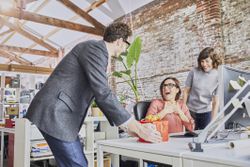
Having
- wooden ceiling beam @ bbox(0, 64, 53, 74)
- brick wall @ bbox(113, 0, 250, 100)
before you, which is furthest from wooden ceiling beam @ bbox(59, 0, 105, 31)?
wooden ceiling beam @ bbox(0, 64, 53, 74)

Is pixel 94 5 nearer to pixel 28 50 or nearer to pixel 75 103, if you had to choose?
pixel 28 50

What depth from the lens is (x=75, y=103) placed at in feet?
4.35

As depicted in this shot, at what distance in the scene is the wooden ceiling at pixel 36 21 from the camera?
6344 mm

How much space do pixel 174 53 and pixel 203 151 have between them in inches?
166

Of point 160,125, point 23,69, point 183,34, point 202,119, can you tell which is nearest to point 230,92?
point 160,125

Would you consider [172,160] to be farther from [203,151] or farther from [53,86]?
[53,86]

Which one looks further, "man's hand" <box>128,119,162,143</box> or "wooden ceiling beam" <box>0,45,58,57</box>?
"wooden ceiling beam" <box>0,45,58,57</box>

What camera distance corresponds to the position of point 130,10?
6.41 meters

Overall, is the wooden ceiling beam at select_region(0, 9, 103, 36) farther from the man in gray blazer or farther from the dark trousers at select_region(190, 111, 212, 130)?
the man in gray blazer

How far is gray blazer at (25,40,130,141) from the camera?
1273mm

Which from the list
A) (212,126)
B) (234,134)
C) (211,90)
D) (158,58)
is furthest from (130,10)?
(212,126)

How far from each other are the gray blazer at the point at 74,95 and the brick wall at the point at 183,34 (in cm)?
323

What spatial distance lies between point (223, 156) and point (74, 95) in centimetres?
72

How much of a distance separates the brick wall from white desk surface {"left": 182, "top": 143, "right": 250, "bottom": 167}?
3.20 m
